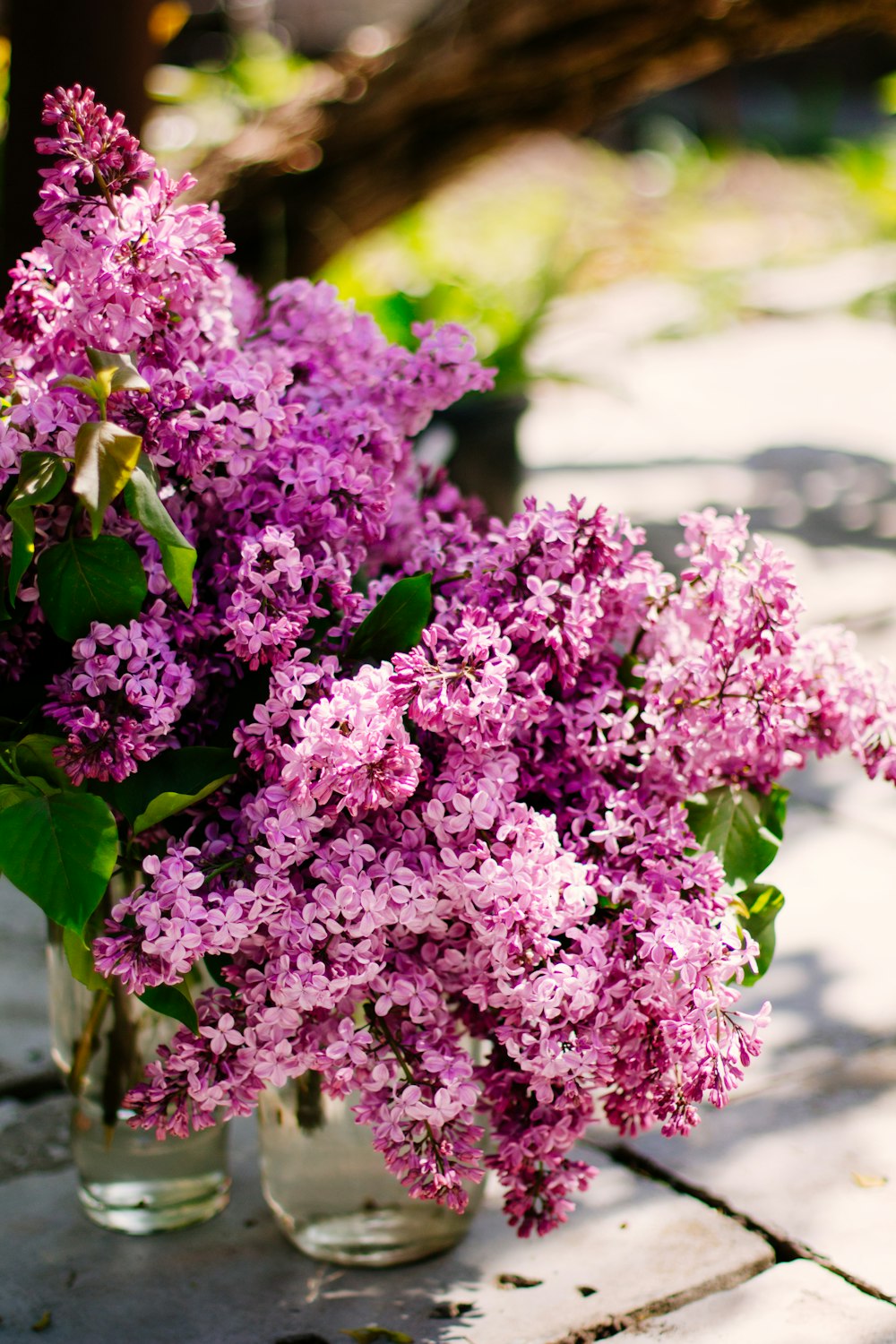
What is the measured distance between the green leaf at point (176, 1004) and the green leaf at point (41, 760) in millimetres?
182

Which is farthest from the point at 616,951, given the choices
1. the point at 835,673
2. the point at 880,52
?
the point at 880,52

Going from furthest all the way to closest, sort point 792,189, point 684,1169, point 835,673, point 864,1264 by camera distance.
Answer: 1. point 792,189
2. point 684,1169
3. point 864,1264
4. point 835,673

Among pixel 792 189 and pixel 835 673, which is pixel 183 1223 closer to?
pixel 835 673

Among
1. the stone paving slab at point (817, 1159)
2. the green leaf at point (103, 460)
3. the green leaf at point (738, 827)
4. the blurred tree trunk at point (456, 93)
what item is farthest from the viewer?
the blurred tree trunk at point (456, 93)

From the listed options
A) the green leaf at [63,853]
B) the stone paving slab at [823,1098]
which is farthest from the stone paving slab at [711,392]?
the green leaf at [63,853]

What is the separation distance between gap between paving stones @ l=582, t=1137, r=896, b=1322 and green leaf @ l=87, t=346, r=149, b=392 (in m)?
0.97

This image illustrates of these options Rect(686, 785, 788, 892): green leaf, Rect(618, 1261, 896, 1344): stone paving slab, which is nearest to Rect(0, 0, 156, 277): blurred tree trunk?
Rect(686, 785, 788, 892): green leaf

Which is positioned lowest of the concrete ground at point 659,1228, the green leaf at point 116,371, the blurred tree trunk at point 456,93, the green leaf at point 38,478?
the concrete ground at point 659,1228

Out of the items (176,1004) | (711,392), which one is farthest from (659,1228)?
(711,392)

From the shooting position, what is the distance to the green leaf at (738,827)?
135 centimetres

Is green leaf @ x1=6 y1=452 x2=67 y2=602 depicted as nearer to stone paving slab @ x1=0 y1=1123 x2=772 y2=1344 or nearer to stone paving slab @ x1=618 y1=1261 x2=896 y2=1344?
stone paving slab @ x1=0 y1=1123 x2=772 y2=1344

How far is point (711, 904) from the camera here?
4.09 feet

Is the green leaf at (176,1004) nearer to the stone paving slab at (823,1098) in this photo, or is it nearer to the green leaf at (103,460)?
the green leaf at (103,460)

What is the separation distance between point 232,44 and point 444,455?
7014 millimetres
